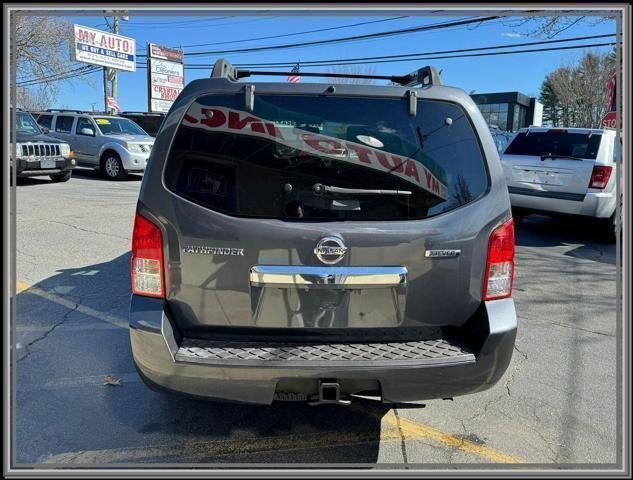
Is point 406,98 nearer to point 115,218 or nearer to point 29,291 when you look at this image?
point 29,291

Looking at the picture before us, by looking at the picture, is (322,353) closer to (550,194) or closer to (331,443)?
(331,443)

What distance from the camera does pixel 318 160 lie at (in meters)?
2.41

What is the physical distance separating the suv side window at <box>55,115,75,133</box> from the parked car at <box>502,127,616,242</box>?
1410 cm

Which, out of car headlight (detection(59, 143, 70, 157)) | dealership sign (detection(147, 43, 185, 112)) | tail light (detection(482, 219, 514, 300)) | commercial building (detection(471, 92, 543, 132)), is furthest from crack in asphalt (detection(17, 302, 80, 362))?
commercial building (detection(471, 92, 543, 132))

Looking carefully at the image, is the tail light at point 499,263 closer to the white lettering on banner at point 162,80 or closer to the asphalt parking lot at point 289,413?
the asphalt parking lot at point 289,413

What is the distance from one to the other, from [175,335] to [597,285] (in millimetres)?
5686

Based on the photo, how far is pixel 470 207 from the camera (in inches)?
96.3

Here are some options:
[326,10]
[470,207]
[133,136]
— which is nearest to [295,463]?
[470,207]

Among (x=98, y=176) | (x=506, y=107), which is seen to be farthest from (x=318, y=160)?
(x=506, y=107)

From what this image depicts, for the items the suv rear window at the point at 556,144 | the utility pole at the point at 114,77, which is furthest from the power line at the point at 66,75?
the suv rear window at the point at 556,144

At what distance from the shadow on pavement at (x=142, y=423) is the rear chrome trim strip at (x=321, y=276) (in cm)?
70

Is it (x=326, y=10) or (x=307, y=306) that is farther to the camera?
(x=326, y=10)

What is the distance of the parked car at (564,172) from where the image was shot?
780 cm

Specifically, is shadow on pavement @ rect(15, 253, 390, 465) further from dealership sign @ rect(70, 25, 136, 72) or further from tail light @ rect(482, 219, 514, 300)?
dealership sign @ rect(70, 25, 136, 72)
